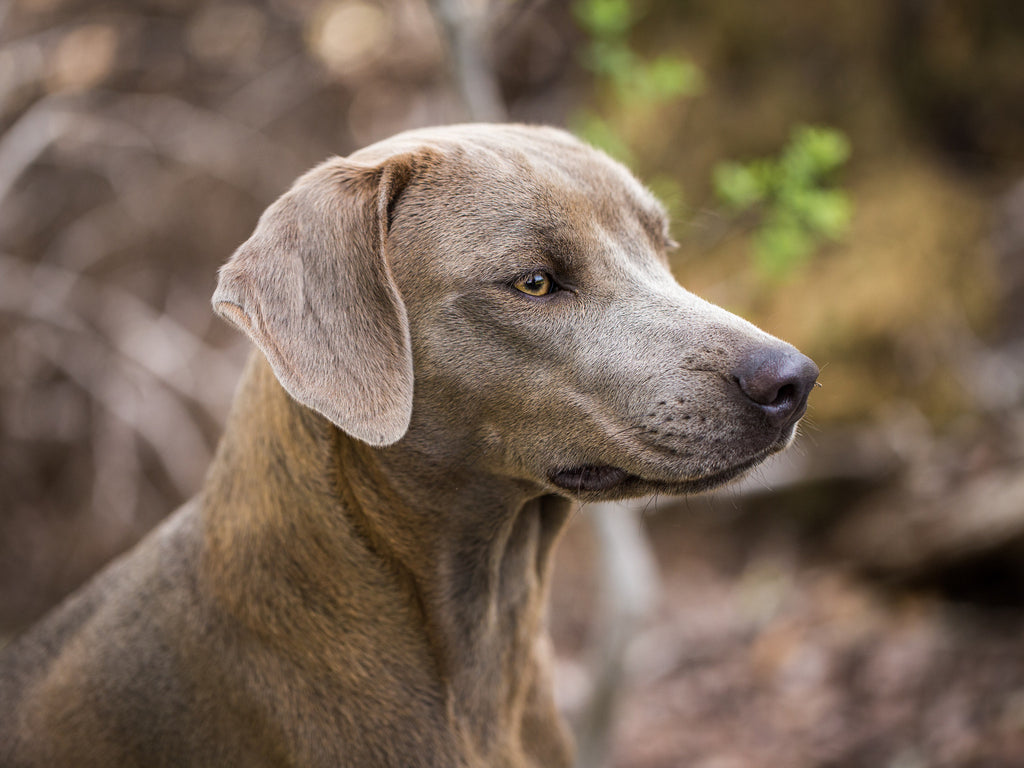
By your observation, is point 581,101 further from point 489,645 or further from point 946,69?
point 489,645

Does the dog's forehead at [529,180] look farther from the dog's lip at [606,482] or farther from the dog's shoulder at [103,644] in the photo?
the dog's shoulder at [103,644]

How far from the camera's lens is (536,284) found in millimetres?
2242

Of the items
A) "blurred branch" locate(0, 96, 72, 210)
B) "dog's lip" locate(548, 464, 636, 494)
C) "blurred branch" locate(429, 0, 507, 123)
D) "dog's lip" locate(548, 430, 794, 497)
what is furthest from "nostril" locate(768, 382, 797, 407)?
"blurred branch" locate(0, 96, 72, 210)

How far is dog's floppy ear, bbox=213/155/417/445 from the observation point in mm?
2039

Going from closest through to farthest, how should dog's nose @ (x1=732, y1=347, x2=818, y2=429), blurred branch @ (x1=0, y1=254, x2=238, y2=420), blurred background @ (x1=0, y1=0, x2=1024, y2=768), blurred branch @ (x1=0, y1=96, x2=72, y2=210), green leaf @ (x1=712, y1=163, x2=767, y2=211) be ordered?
dog's nose @ (x1=732, y1=347, x2=818, y2=429) < green leaf @ (x1=712, y1=163, x2=767, y2=211) < blurred background @ (x1=0, y1=0, x2=1024, y2=768) < blurred branch @ (x1=0, y1=96, x2=72, y2=210) < blurred branch @ (x1=0, y1=254, x2=238, y2=420)

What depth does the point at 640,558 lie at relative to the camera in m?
4.10

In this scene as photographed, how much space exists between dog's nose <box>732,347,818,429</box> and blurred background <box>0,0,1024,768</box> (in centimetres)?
213

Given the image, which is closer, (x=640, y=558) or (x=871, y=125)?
(x=640, y=558)

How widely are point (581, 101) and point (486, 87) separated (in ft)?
9.54

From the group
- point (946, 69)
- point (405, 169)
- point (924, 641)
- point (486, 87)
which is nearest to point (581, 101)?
point (946, 69)

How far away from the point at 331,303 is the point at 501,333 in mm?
400

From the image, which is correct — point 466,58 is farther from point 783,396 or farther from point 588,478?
point 783,396

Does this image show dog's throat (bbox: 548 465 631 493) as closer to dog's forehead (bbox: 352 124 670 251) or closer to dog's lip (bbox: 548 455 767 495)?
dog's lip (bbox: 548 455 767 495)

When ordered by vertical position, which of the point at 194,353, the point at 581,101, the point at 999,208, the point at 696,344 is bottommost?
the point at 999,208
